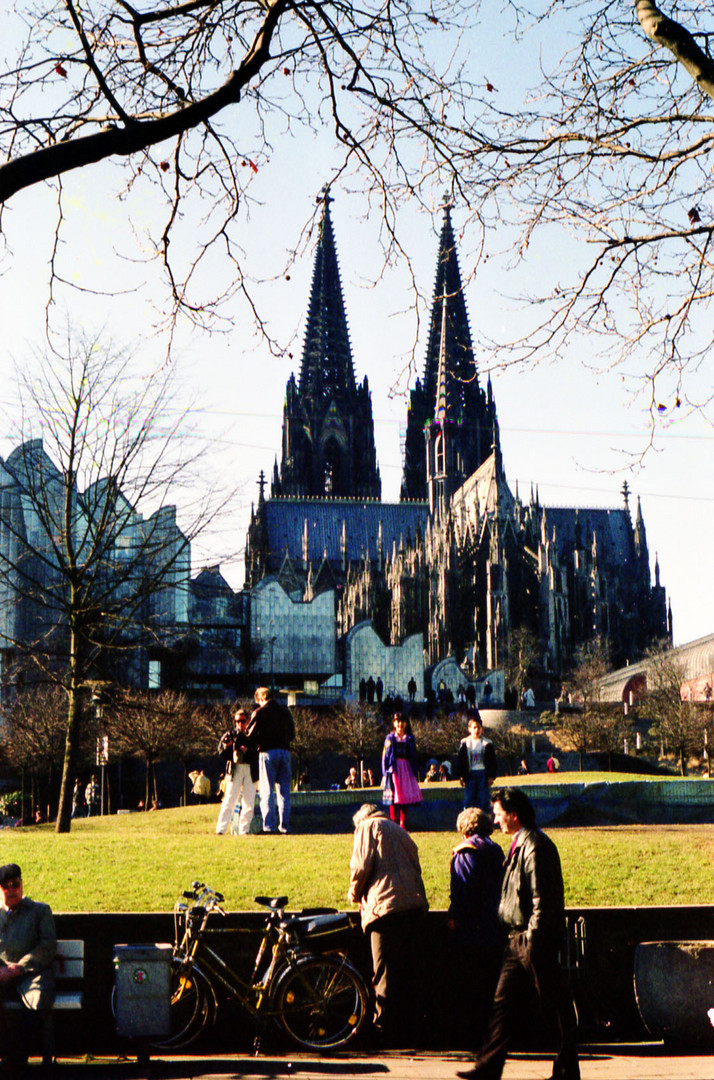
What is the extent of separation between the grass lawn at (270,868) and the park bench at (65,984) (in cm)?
161

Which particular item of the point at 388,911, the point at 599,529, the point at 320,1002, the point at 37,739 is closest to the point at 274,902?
the point at 320,1002

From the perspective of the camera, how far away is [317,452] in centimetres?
10381

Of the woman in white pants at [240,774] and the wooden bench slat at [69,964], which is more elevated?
the woman in white pants at [240,774]

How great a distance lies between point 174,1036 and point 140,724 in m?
25.2

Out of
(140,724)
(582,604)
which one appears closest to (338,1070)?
(140,724)

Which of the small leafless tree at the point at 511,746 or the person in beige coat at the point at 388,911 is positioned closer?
the person in beige coat at the point at 388,911

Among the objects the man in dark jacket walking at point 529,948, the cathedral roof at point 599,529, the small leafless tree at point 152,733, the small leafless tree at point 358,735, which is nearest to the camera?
the man in dark jacket walking at point 529,948

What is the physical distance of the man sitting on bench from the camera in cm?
638

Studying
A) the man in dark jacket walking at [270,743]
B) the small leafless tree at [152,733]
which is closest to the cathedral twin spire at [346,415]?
the small leafless tree at [152,733]

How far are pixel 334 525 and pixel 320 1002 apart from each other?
299 feet

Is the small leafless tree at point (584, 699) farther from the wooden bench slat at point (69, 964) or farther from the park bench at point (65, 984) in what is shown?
the wooden bench slat at point (69, 964)

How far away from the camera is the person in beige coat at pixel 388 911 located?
670cm

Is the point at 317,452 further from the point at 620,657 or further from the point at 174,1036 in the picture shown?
the point at 174,1036

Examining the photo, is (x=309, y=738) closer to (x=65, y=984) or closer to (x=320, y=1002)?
(x=65, y=984)
